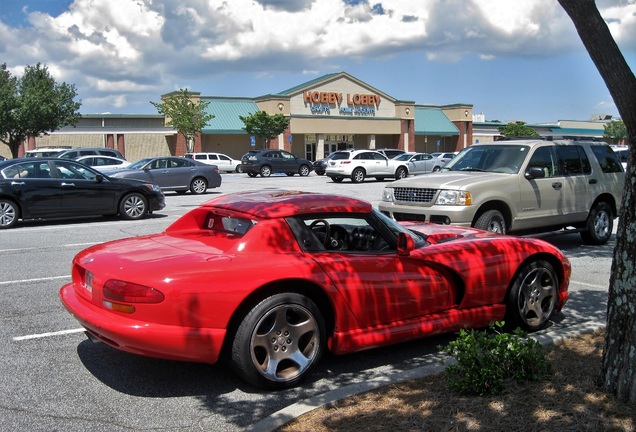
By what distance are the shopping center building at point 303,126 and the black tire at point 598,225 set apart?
152ft

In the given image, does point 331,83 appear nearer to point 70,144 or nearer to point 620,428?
point 70,144

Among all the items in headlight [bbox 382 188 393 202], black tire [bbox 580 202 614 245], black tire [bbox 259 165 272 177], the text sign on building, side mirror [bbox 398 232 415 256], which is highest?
the text sign on building

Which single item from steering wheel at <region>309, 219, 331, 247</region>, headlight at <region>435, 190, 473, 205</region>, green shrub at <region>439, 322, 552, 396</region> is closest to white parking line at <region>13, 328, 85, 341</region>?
steering wheel at <region>309, 219, 331, 247</region>

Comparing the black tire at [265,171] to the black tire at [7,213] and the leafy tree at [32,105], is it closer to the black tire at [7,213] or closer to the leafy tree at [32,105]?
the leafy tree at [32,105]

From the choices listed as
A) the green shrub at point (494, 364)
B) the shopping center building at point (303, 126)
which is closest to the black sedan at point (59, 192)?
the green shrub at point (494, 364)

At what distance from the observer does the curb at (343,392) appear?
3.80 metres

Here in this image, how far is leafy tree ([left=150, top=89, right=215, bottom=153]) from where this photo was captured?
5256 centimetres

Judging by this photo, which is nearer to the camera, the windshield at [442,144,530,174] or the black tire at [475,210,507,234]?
the black tire at [475,210,507,234]

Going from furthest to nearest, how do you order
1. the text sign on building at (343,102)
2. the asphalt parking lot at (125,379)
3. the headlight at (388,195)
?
the text sign on building at (343,102) < the headlight at (388,195) < the asphalt parking lot at (125,379)

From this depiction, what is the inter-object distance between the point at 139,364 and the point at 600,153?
923cm

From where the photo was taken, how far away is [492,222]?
975cm

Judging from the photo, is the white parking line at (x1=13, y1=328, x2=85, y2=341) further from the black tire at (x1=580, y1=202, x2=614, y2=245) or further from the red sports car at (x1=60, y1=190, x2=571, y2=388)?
the black tire at (x1=580, y1=202, x2=614, y2=245)

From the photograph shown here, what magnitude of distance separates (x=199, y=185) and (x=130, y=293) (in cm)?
1931

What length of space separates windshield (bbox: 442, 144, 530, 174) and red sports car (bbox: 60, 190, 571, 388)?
4.80 m
